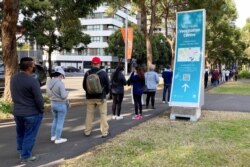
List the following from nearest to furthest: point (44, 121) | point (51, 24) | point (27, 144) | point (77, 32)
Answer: point (27, 144), point (44, 121), point (51, 24), point (77, 32)

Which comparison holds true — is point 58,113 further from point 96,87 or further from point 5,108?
point 5,108

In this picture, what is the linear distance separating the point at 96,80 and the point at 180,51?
14.5 ft

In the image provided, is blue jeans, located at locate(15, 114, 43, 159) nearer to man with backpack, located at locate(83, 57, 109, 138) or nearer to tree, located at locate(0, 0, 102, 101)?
man with backpack, located at locate(83, 57, 109, 138)

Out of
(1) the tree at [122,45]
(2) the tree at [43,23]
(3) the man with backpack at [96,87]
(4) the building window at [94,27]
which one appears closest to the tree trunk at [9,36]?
(2) the tree at [43,23]

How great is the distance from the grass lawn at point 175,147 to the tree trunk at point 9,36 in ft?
16.1

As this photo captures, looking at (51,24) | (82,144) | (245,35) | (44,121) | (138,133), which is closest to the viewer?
(82,144)

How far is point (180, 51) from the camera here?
1247 cm

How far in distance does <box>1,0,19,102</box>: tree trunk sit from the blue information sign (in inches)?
201

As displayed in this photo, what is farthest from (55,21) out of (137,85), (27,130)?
(27,130)

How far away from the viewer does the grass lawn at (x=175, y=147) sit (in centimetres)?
679

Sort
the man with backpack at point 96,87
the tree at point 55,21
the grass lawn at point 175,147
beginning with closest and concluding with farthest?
the grass lawn at point 175,147
the man with backpack at point 96,87
the tree at point 55,21

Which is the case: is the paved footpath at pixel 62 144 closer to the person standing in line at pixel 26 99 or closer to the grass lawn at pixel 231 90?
the person standing in line at pixel 26 99

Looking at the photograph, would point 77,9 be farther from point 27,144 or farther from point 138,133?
point 27,144

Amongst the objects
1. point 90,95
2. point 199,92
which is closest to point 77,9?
point 199,92
